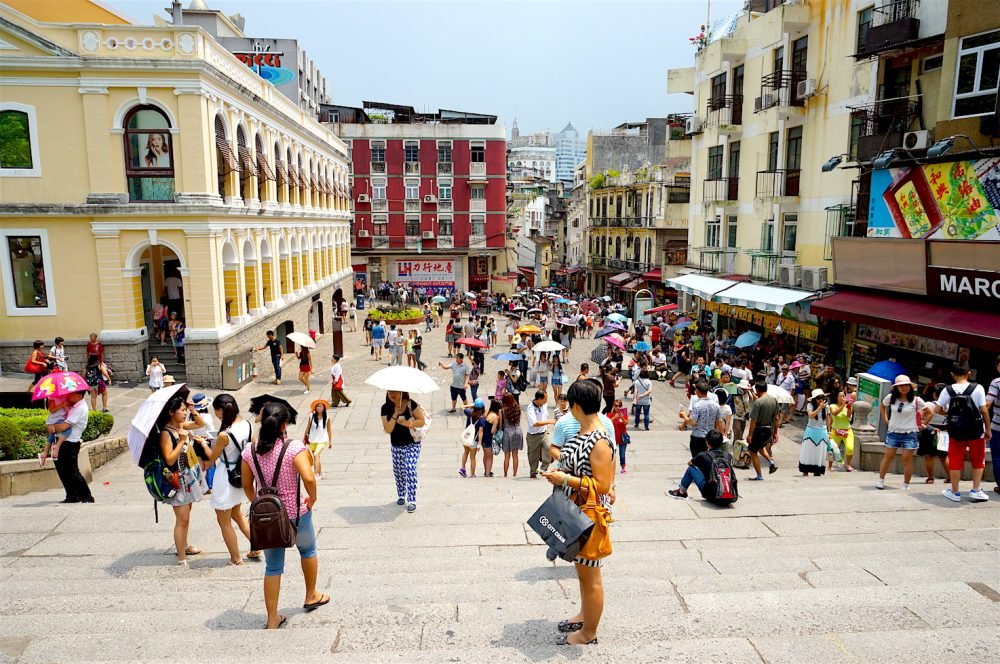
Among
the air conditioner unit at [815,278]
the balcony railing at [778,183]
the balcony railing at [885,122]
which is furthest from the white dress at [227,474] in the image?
the balcony railing at [778,183]

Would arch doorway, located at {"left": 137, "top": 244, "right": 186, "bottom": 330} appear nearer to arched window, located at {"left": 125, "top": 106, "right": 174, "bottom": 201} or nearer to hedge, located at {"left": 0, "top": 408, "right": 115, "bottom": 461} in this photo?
arched window, located at {"left": 125, "top": 106, "right": 174, "bottom": 201}

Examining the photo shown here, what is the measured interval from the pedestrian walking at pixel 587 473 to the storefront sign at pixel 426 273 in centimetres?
4489

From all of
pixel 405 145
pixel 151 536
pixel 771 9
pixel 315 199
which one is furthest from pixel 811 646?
pixel 405 145

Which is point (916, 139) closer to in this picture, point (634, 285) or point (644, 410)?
point (644, 410)

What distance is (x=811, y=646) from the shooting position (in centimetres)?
423

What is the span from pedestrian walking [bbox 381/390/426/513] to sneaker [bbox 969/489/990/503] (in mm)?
6441

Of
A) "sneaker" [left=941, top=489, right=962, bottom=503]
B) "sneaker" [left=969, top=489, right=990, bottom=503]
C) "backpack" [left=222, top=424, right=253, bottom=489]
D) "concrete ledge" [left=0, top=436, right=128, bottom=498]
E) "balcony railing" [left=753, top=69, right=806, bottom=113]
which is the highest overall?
"balcony railing" [left=753, top=69, right=806, bottom=113]

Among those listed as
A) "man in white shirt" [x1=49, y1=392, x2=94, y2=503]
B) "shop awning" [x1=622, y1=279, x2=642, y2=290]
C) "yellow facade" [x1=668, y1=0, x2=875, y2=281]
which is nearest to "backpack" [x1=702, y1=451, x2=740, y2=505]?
"man in white shirt" [x1=49, y1=392, x2=94, y2=503]

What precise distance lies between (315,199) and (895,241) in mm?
26783

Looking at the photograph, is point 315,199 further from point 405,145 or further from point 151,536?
point 151,536

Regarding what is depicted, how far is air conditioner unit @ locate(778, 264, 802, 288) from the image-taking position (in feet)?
63.9

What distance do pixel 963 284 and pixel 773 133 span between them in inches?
406

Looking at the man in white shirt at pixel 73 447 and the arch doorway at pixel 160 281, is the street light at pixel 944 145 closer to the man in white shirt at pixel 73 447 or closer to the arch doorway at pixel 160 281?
the man in white shirt at pixel 73 447

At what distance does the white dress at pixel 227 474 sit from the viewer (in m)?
5.74
